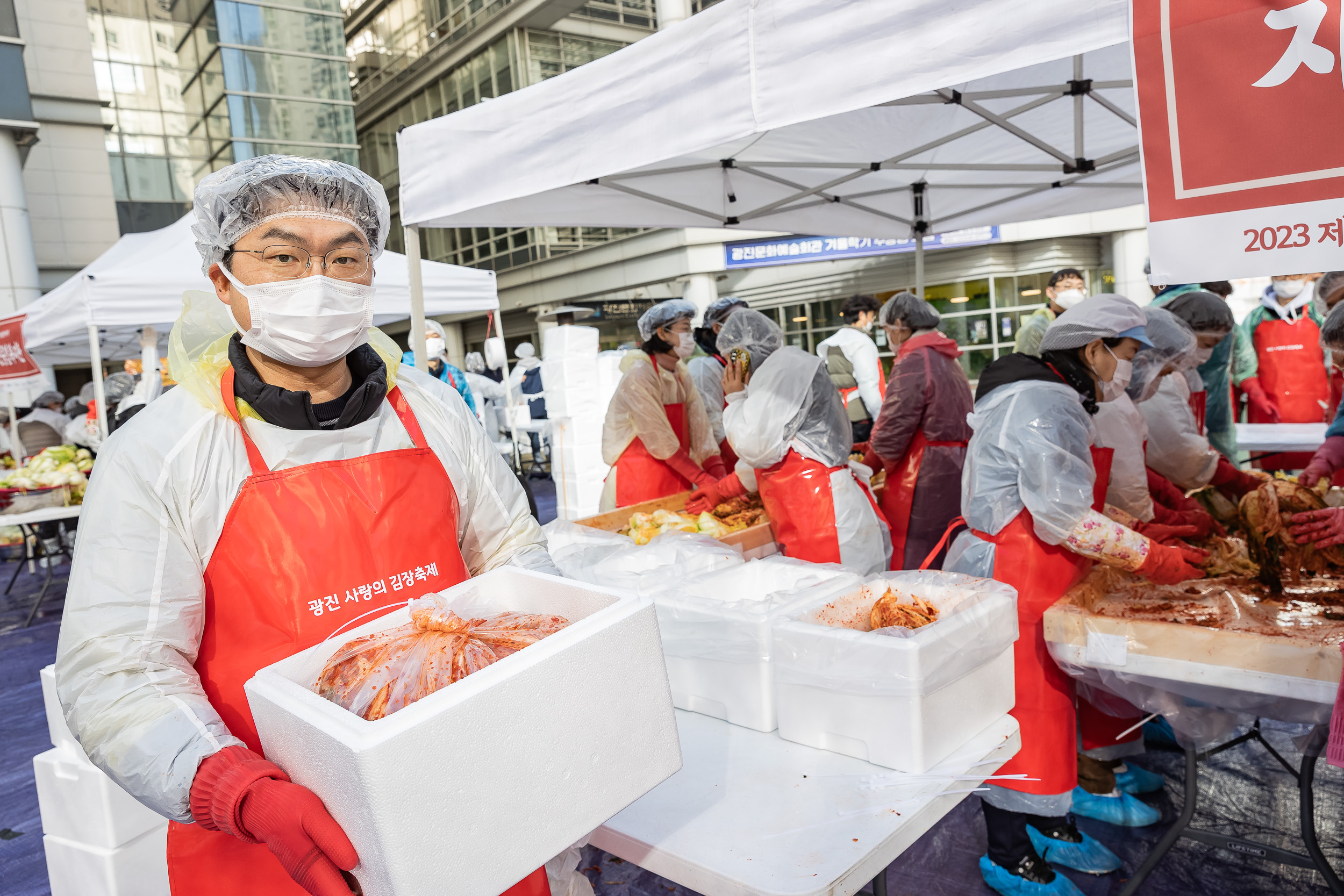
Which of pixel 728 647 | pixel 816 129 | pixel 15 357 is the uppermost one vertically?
pixel 816 129

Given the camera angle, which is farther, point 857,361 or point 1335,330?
point 857,361

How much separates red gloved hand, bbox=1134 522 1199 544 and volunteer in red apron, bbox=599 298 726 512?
2.34 meters

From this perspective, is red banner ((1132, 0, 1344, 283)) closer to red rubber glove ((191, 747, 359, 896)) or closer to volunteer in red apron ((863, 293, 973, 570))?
red rubber glove ((191, 747, 359, 896))

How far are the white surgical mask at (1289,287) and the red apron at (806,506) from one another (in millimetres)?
5067

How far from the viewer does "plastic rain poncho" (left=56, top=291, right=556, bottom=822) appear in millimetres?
1147

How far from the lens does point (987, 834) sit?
2758 millimetres

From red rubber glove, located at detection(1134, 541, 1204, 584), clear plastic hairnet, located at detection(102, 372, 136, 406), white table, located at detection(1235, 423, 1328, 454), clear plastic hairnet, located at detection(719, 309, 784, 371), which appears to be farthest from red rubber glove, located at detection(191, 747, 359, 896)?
clear plastic hairnet, located at detection(102, 372, 136, 406)

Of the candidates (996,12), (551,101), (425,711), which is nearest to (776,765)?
(425,711)

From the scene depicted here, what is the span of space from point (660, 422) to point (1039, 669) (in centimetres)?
272

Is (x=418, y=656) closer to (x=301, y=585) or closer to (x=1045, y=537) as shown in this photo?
(x=301, y=585)

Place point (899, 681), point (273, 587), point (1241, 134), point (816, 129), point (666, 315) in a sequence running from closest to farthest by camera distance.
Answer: point (273, 587) → point (1241, 134) → point (899, 681) → point (816, 129) → point (666, 315)

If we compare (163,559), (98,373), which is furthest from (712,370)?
(98,373)

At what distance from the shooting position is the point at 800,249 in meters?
17.8

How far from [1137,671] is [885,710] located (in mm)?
998
